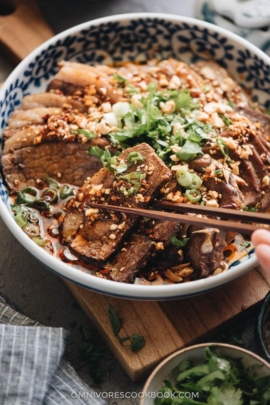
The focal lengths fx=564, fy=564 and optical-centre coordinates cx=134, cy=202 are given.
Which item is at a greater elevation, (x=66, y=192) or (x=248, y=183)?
(x=248, y=183)

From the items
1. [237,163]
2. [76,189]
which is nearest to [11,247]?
[76,189]

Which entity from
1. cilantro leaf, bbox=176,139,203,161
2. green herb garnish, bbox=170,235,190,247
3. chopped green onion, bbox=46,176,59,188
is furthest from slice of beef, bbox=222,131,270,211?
chopped green onion, bbox=46,176,59,188

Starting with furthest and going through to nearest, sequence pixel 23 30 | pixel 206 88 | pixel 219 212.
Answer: pixel 23 30 → pixel 206 88 → pixel 219 212

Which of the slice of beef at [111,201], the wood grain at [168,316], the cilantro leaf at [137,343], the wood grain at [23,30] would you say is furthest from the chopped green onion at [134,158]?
the wood grain at [23,30]

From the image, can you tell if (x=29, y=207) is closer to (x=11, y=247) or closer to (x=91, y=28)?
(x=11, y=247)

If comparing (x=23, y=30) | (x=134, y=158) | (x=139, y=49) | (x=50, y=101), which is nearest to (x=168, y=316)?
(x=134, y=158)

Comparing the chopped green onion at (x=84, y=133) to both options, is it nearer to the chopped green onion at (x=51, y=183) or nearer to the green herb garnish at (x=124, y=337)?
the chopped green onion at (x=51, y=183)

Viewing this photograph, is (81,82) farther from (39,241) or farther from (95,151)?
(39,241)
